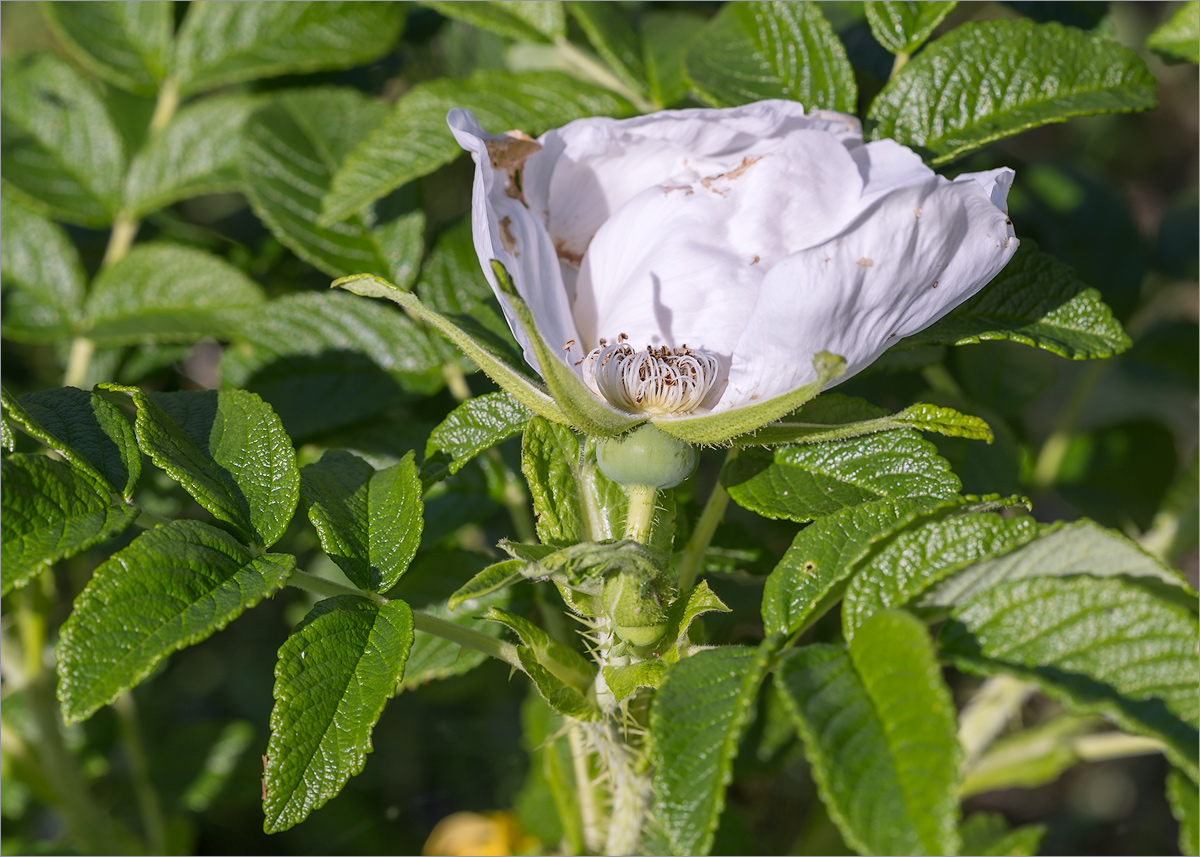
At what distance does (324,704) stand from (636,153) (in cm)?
61

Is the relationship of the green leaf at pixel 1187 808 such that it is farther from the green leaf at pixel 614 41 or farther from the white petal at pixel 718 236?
the green leaf at pixel 614 41

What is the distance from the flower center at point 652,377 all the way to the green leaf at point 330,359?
0.52 metres

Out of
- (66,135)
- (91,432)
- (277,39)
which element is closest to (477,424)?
(91,432)

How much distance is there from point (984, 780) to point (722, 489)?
3.33 feet

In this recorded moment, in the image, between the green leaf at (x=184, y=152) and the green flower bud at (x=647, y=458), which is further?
the green leaf at (x=184, y=152)

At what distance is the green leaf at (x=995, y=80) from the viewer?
1188 mm

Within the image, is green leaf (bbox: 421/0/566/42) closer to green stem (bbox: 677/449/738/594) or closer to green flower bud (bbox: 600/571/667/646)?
green stem (bbox: 677/449/738/594)

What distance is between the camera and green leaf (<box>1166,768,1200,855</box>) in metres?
0.82

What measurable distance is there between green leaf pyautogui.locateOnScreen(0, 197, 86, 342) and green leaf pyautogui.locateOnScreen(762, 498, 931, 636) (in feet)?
4.31

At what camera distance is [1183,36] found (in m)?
1.28

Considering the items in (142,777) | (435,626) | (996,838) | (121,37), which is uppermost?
(121,37)

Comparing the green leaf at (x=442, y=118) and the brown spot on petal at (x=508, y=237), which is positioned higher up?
the brown spot on petal at (x=508, y=237)

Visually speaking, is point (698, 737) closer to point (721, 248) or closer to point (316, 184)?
point (721, 248)

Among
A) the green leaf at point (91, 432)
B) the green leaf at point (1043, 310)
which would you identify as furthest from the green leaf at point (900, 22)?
the green leaf at point (91, 432)
